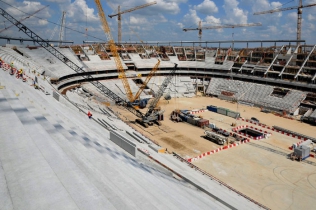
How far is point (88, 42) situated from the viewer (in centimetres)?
11288

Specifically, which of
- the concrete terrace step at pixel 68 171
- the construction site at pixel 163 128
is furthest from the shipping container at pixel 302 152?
the concrete terrace step at pixel 68 171

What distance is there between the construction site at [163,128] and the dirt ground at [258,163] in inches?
7.5

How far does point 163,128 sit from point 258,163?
2259cm

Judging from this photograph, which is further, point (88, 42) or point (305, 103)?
point (88, 42)

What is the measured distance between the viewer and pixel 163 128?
54.8 meters

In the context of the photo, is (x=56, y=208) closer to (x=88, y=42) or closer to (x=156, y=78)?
(x=156, y=78)

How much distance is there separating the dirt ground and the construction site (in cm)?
19

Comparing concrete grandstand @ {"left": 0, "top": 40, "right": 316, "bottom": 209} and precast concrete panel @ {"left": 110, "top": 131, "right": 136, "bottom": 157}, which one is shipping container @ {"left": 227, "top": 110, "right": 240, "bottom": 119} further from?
precast concrete panel @ {"left": 110, "top": 131, "right": 136, "bottom": 157}

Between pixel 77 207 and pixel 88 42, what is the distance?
4330 inches

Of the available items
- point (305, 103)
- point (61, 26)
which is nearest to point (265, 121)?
point (305, 103)

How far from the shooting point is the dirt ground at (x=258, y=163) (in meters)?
29.2

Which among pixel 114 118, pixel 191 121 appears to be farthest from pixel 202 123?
pixel 114 118

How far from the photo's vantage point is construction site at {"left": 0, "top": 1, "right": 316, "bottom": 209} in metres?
15.4

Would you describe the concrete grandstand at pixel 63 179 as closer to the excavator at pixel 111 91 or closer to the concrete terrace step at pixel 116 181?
the concrete terrace step at pixel 116 181
